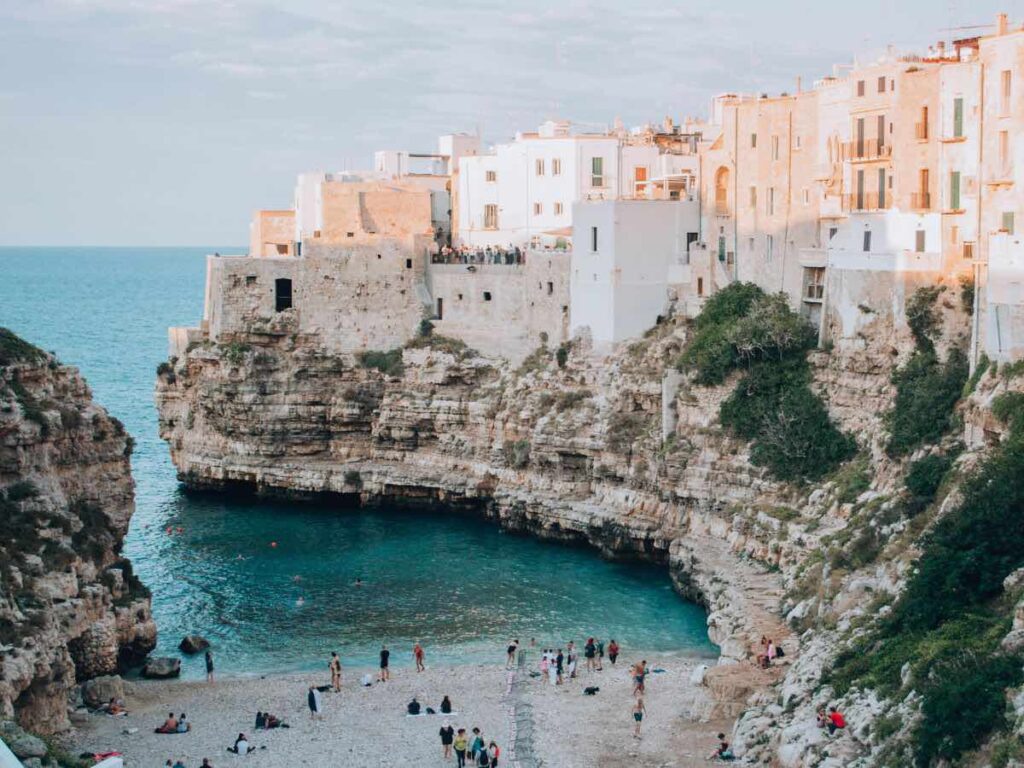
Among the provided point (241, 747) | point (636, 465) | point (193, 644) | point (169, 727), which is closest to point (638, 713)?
point (241, 747)

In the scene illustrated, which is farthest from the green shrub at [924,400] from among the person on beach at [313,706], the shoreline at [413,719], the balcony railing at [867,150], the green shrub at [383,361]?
the green shrub at [383,361]

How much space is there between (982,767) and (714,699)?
36.7 feet

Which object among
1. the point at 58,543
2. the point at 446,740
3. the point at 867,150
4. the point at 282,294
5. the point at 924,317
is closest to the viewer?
the point at 446,740

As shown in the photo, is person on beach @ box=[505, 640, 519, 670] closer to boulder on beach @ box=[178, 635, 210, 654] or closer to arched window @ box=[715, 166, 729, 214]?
boulder on beach @ box=[178, 635, 210, 654]

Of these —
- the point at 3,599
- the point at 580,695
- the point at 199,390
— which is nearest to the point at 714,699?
the point at 580,695

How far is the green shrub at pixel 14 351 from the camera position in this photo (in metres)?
37.5

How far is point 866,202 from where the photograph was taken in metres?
46.5

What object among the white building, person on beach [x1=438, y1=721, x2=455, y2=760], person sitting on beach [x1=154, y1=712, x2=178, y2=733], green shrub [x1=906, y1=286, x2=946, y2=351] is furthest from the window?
person on beach [x1=438, y1=721, x2=455, y2=760]

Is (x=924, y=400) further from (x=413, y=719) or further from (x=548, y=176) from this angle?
(x=548, y=176)

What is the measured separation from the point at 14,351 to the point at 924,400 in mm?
21239

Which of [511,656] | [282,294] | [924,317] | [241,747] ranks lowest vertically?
[241,747]

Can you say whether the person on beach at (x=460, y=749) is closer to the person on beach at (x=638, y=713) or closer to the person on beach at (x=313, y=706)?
the person on beach at (x=638, y=713)

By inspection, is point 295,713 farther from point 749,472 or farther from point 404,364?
point 404,364

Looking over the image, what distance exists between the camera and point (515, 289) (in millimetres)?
58656
